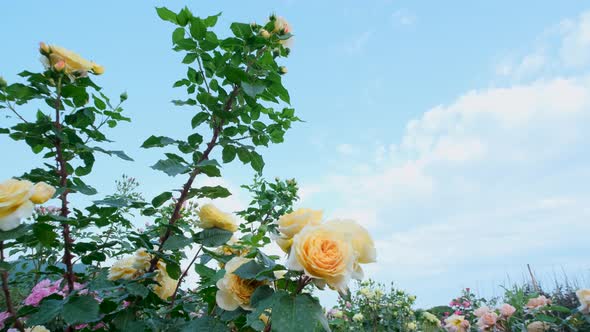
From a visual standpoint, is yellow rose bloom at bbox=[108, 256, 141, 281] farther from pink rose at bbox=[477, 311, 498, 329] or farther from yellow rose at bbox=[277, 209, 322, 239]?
pink rose at bbox=[477, 311, 498, 329]

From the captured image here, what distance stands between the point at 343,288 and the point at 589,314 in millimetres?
2089

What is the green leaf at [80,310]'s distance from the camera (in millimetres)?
1310

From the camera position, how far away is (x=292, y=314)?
1008 mm

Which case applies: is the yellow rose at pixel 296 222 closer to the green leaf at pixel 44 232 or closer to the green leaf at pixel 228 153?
the green leaf at pixel 228 153

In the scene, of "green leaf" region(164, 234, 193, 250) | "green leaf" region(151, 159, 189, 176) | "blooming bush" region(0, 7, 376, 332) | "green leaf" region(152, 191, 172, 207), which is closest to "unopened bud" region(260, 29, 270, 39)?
"blooming bush" region(0, 7, 376, 332)

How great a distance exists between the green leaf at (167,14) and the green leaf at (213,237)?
0.89 m

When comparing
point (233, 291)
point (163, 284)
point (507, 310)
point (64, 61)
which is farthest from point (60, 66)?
point (507, 310)

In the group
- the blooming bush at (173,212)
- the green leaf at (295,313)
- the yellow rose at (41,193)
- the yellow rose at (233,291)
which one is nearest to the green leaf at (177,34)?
the blooming bush at (173,212)

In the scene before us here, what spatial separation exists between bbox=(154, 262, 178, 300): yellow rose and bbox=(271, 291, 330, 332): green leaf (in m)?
0.74

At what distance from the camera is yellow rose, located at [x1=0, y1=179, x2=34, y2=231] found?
1189 mm

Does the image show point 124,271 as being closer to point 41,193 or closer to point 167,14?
point 41,193

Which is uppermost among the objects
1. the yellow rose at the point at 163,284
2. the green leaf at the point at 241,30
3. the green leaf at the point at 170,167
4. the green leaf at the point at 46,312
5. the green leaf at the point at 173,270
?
the green leaf at the point at 241,30

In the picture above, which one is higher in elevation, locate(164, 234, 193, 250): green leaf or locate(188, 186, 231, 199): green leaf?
locate(188, 186, 231, 199): green leaf

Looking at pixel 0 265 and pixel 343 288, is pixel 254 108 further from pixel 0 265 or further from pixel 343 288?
pixel 0 265
